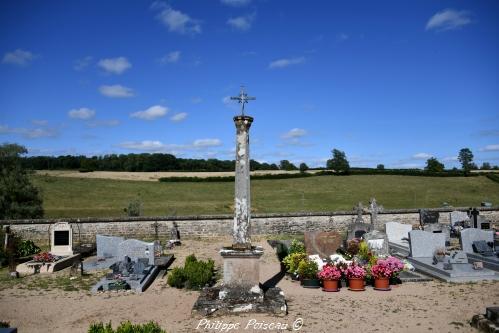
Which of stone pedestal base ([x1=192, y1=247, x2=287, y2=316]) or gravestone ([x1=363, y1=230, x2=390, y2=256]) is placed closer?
stone pedestal base ([x1=192, y1=247, x2=287, y2=316])

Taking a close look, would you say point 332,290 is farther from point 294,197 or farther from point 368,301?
point 294,197

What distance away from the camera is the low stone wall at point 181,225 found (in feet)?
78.8

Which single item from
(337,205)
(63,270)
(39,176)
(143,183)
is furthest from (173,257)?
(39,176)

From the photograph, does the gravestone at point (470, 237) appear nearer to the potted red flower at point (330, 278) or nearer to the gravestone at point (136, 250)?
the potted red flower at point (330, 278)

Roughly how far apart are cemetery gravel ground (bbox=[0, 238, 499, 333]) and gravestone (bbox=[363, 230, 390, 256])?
10.9ft

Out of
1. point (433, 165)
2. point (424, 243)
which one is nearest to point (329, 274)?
point (424, 243)

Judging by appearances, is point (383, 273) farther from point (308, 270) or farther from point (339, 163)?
point (339, 163)

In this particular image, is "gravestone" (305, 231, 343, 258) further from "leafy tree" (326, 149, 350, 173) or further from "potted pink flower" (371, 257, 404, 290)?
"leafy tree" (326, 149, 350, 173)

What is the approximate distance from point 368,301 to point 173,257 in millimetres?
10061

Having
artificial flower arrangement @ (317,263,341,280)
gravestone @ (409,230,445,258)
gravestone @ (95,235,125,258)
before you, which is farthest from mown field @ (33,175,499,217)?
artificial flower arrangement @ (317,263,341,280)

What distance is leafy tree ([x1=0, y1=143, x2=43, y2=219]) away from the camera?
2717 centimetres

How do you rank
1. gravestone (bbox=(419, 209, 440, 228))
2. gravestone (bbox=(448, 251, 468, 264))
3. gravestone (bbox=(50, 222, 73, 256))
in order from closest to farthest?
gravestone (bbox=(448, 251, 468, 264)) < gravestone (bbox=(50, 222, 73, 256)) < gravestone (bbox=(419, 209, 440, 228))

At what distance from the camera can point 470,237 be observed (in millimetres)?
17750

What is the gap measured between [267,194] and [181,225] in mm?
21317
